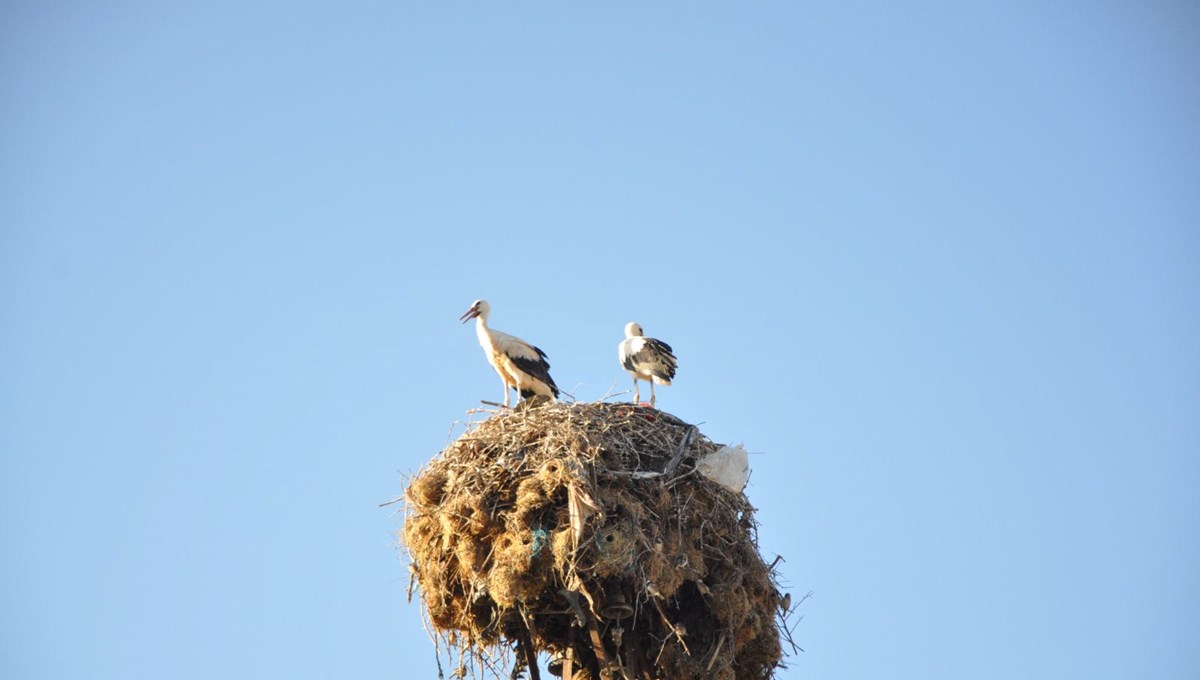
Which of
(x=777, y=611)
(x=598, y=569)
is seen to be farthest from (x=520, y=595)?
(x=777, y=611)

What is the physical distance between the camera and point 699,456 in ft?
51.4

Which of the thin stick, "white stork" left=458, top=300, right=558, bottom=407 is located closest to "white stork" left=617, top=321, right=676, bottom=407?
"white stork" left=458, top=300, right=558, bottom=407

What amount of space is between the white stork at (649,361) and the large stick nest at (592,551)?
279 centimetres

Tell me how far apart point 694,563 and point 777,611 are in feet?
4.58

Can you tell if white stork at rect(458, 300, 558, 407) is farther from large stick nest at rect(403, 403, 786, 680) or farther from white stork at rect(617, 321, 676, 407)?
large stick nest at rect(403, 403, 786, 680)

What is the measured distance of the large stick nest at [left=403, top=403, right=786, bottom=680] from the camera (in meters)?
14.4

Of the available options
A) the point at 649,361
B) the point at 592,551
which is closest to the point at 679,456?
the point at 592,551

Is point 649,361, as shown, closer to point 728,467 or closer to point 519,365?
point 519,365

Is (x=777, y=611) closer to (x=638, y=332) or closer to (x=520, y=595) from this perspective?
(x=520, y=595)

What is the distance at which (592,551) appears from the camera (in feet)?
46.9

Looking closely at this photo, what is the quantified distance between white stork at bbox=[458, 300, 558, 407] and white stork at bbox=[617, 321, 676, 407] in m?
1.08

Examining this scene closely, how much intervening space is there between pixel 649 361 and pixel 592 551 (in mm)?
5048

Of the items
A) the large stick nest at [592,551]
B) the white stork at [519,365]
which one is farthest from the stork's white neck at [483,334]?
the large stick nest at [592,551]

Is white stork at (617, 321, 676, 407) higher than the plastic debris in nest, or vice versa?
white stork at (617, 321, 676, 407)
